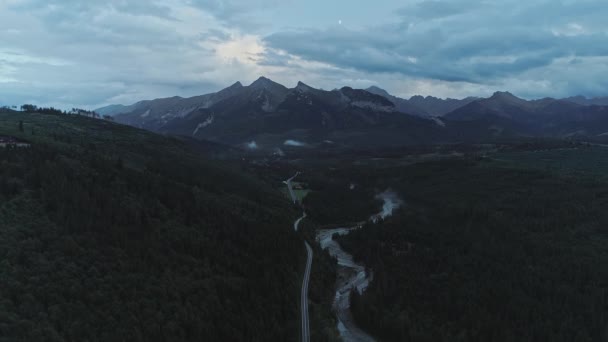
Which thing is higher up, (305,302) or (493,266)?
(493,266)

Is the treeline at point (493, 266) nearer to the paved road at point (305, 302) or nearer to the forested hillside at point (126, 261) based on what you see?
the paved road at point (305, 302)

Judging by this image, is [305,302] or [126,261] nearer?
[126,261]

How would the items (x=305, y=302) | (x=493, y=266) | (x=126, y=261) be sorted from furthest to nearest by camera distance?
(x=493, y=266) → (x=305, y=302) → (x=126, y=261)

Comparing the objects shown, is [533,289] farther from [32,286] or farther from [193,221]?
[32,286]

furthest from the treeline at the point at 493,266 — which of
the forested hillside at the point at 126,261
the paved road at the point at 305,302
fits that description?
the forested hillside at the point at 126,261

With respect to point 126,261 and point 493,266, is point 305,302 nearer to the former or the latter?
point 126,261

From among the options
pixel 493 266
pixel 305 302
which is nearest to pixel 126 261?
pixel 305 302
